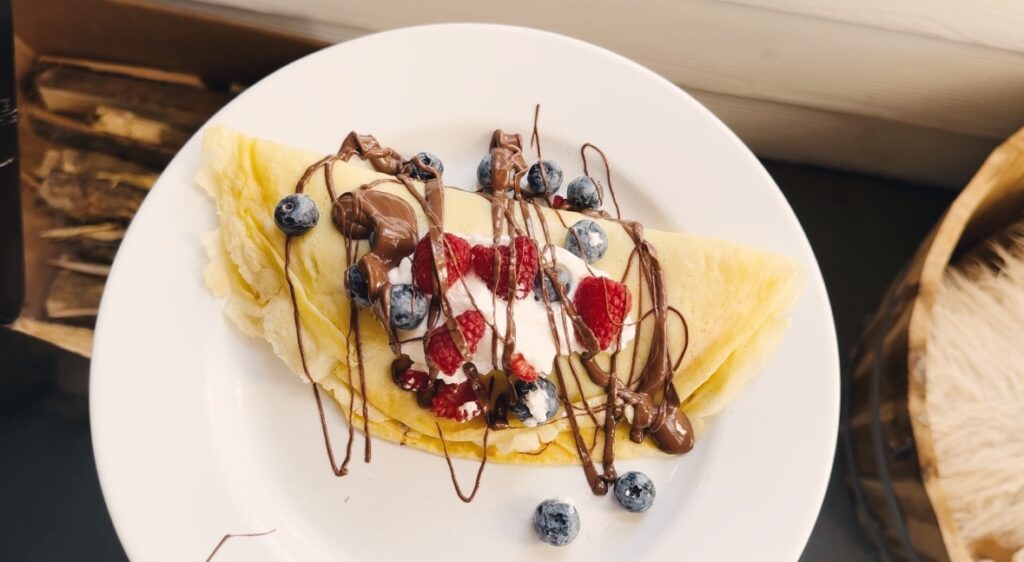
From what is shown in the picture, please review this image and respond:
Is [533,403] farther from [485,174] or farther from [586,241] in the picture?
[485,174]

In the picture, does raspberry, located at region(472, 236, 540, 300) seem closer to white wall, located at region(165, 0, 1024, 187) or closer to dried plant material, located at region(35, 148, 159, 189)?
white wall, located at region(165, 0, 1024, 187)

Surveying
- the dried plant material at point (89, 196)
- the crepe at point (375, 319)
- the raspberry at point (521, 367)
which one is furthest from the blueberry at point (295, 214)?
the dried plant material at point (89, 196)

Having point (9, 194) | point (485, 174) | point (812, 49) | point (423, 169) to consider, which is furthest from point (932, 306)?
point (9, 194)

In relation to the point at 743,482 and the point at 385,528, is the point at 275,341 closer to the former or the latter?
the point at 385,528

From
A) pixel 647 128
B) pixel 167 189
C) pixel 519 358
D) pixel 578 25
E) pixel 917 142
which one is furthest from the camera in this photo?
pixel 917 142

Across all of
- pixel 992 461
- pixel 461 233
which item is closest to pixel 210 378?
pixel 461 233

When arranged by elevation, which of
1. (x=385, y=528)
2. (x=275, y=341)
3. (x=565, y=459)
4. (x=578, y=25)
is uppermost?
(x=578, y=25)
